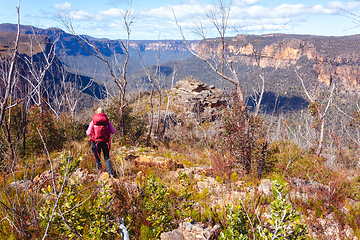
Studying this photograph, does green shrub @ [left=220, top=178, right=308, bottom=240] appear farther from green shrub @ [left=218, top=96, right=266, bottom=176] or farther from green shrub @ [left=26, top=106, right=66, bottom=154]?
green shrub @ [left=26, top=106, right=66, bottom=154]

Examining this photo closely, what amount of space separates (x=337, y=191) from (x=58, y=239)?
237 inches

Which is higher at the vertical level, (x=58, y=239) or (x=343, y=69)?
(x=343, y=69)

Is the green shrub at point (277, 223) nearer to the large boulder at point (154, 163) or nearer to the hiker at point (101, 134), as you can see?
the hiker at point (101, 134)

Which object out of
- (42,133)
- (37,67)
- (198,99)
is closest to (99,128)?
(42,133)

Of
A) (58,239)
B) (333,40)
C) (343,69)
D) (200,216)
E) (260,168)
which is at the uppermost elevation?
(333,40)

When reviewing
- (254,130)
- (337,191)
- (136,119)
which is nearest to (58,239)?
(337,191)

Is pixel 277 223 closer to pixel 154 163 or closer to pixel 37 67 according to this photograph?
pixel 154 163

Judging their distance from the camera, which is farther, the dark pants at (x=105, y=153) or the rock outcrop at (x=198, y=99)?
the rock outcrop at (x=198, y=99)

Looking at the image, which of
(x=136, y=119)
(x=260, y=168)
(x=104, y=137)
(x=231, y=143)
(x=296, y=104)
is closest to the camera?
(x=104, y=137)

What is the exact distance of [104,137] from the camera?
17.4 ft

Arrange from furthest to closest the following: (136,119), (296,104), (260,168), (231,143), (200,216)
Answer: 1. (296,104)
2. (136,119)
3. (231,143)
4. (260,168)
5. (200,216)

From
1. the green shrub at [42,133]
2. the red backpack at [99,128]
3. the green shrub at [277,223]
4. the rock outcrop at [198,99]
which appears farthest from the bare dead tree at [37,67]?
the rock outcrop at [198,99]

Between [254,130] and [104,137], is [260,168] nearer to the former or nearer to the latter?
[254,130]

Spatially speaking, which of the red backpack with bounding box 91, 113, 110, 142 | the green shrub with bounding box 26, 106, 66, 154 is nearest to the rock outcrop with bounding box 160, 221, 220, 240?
the red backpack with bounding box 91, 113, 110, 142
